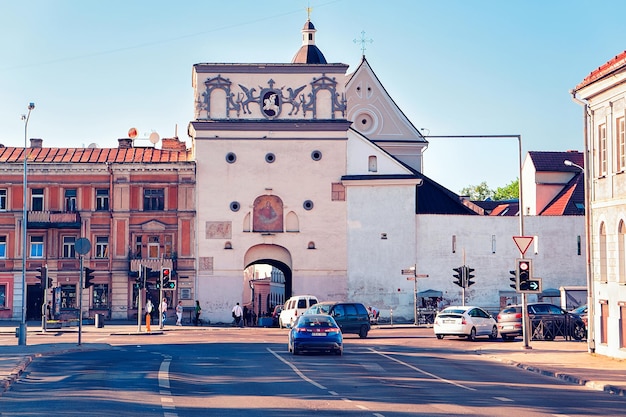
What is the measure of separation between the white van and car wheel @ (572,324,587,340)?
1554 centimetres

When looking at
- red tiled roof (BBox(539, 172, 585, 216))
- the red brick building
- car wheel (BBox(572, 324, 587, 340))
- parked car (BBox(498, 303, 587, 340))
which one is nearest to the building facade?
parked car (BBox(498, 303, 587, 340))

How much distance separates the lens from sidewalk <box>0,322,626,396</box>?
26.8 metres

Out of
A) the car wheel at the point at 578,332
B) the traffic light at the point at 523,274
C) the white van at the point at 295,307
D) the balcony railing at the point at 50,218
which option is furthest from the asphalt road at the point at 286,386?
the balcony railing at the point at 50,218

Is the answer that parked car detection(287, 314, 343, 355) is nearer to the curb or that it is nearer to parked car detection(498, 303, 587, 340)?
the curb

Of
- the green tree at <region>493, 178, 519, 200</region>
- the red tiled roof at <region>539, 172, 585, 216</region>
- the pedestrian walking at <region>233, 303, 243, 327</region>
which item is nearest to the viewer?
the pedestrian walking at <region>233, 303, 243, 327</region>

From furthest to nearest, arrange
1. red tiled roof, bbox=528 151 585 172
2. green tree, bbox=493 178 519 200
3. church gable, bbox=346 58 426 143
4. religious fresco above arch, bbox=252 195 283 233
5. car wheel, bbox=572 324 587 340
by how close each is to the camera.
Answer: green tree, bbox=493 178 519 200 < church gable, bbox=346 58 426 143 < red tiled roof, bbox=528 151 585 172 < religious fresco above arch, bbox=252 195 283 233 < car wheel, bbox=572 324 587 340

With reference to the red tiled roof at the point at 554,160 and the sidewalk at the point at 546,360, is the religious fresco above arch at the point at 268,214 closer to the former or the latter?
the red tiled roof at the point at 554,160

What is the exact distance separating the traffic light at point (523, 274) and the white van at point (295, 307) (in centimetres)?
1972

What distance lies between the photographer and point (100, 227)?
230 ft

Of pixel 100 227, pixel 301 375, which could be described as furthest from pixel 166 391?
pixel 100 227

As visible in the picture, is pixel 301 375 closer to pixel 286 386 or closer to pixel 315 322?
pixel 286 386

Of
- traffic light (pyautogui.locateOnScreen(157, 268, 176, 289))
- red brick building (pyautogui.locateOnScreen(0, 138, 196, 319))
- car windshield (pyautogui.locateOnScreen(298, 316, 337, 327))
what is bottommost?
car windshield (pyautogui.locateOnScreen(298, 316, 337, 327))

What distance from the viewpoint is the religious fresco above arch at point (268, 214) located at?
71688 millimetres

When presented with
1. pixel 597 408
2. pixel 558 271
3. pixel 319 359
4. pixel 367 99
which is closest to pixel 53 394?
pixel 597 408
